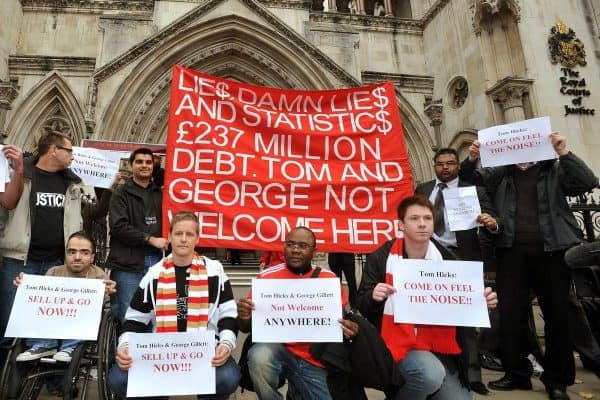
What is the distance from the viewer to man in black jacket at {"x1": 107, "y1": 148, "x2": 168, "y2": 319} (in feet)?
12.3

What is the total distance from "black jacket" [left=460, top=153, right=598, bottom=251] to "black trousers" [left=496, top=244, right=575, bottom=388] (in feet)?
0.51

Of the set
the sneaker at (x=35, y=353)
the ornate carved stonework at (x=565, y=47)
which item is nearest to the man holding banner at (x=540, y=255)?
the sneaker at (x=35, y=353)

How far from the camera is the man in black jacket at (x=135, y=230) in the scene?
148 inches

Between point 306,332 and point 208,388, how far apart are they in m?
0.72

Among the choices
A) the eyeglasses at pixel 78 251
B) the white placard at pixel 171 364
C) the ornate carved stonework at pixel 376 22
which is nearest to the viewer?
the white placard at pixel 171 364

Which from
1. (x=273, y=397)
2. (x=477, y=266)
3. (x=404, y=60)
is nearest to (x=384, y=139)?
(x=477, y=266)

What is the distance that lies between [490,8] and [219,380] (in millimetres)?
13643

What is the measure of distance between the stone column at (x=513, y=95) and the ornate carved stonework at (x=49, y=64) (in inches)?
538

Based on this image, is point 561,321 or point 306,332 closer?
point 306,332

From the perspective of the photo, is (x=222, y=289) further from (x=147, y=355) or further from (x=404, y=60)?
(x=404, y=60)

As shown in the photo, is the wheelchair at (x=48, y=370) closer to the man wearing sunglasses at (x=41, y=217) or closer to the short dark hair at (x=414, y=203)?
the man wearing sunglasses at (x=41, y=217)

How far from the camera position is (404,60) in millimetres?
16359

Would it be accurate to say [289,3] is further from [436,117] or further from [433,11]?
[436,117]

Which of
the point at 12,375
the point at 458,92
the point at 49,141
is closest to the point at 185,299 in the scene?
the point at 12,375
